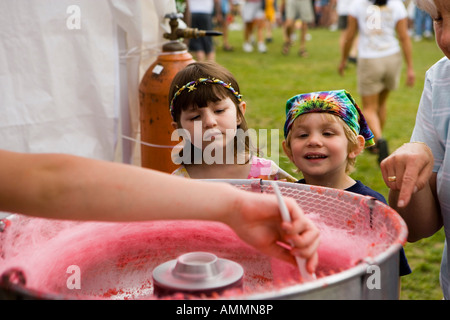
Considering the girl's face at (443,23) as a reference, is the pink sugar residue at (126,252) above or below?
below

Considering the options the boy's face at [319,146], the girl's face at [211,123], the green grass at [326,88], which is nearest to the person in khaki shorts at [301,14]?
the green grass at [326,88]

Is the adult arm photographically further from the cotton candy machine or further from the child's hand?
the cotton candy machine

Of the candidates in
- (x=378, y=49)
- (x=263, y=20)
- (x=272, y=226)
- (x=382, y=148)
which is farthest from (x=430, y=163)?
(x=263, y=20)

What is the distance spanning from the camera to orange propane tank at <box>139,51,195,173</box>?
8.43 ft

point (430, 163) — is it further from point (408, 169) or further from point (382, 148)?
point (382, 148)

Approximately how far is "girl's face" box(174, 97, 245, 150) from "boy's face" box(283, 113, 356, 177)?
0.28 meters

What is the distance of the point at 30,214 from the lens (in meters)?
0.83

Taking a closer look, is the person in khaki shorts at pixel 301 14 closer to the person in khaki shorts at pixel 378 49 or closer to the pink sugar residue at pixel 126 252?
the person in khaki shorts at pixel 378 49

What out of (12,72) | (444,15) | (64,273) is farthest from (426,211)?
(12,72)

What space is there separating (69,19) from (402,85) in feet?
21.8

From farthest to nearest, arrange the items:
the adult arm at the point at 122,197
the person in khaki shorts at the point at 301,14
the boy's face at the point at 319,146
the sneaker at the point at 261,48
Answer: the sneaker at the point at 261,48, the person in khaki shorts at the point at 301,14, the boy's face at the point at 319,146, the adult arm at the point at 122,197

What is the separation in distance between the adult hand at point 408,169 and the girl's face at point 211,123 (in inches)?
34.3

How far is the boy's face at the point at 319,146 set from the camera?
1820 mm

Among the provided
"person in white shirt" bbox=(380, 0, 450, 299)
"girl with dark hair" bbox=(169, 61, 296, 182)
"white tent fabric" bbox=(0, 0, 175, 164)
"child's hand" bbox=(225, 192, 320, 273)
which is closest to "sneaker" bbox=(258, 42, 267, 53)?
"white tent fabric" bbox=(0, 0, 175, 164)
